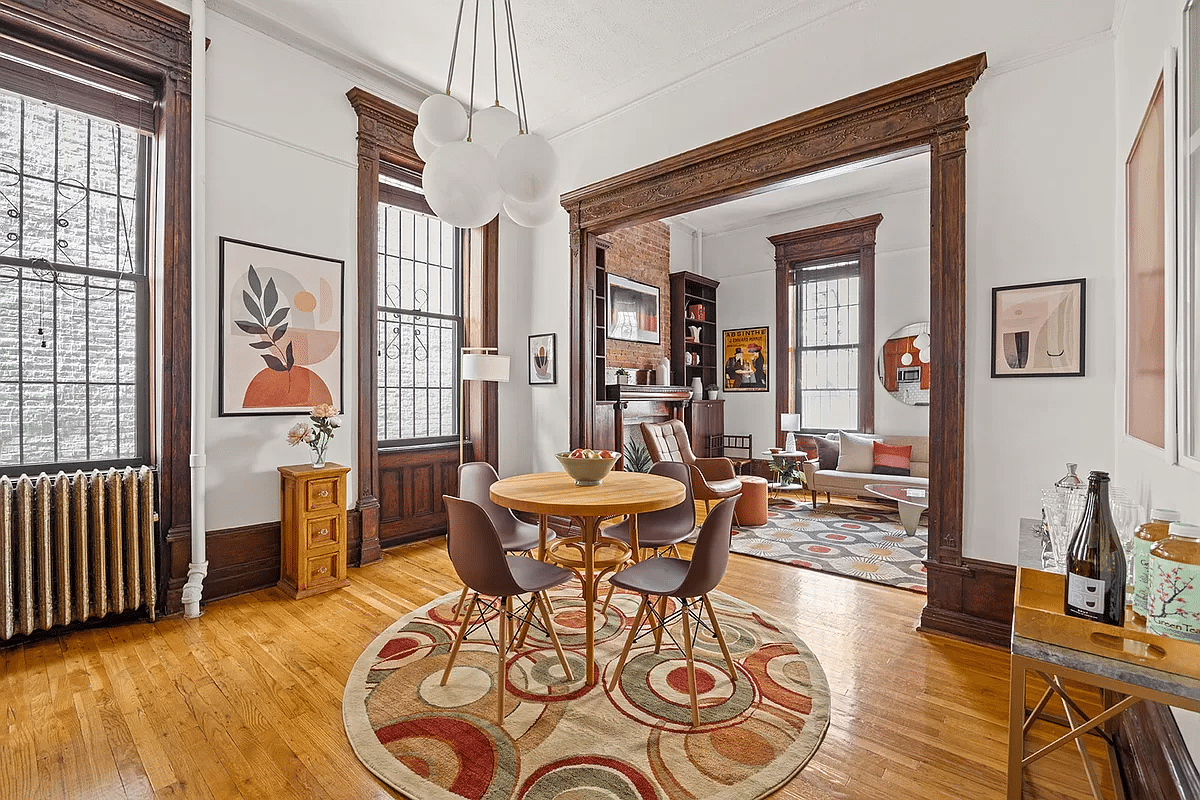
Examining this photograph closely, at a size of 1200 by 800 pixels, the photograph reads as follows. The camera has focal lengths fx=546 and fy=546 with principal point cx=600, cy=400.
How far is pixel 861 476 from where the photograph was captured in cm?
618

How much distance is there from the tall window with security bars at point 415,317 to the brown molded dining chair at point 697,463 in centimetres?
218

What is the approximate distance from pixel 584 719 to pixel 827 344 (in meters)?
6.70

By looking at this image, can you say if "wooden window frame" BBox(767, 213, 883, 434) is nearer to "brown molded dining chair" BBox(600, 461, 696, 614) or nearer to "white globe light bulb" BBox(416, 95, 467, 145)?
"brown molded dining chair" BBox(600, 461, 696, 614)

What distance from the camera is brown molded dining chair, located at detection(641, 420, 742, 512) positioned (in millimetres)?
5367

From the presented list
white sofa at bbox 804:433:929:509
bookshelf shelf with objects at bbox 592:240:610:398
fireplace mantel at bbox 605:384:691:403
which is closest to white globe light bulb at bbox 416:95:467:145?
bookshelf shelf with objects at bbox 592:240:610:398

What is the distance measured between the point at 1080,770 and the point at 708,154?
4.02 m

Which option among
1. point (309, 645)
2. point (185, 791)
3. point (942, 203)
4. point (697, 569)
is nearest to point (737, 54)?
point (942, 203)

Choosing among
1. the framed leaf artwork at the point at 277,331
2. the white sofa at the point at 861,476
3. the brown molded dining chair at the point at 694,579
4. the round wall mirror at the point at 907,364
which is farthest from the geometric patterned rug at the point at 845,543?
the framed leaf artwork at the point at 277,331

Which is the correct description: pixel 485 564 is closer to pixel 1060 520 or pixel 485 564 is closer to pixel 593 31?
pixel 1060 520

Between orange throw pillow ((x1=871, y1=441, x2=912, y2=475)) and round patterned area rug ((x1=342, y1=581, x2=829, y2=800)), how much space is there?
4.04 meters

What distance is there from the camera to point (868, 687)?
8.25 feet

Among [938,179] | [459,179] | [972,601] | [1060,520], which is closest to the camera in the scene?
[1060,520]

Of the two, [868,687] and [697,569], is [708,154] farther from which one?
[868,687]

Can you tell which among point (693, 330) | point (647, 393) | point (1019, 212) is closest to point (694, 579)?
point (1019, 212)
